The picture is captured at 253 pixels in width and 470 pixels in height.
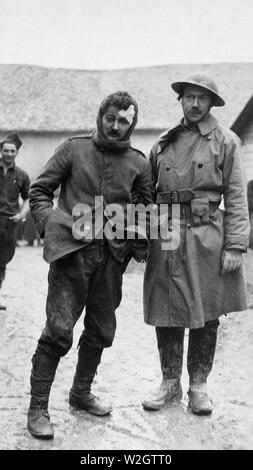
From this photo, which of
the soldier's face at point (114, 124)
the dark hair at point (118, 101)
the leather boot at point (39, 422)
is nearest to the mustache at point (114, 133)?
the soldier's face at point (114, 124)

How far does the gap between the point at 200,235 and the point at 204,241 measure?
5 cm

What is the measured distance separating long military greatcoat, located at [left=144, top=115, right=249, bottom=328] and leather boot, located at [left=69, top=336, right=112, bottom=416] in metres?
0.51

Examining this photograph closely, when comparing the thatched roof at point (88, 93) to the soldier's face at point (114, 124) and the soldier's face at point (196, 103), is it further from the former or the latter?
the soldier's face at point (114, 124)

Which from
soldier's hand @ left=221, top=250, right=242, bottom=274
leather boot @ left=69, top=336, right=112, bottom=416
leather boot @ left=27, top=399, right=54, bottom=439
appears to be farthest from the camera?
soldier's hand @ left=221, top=250, right=242, bottom=274

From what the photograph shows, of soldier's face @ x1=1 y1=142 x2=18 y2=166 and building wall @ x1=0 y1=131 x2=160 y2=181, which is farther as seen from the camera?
building wall @ x1=0 y1=131 x2=160 y2=181

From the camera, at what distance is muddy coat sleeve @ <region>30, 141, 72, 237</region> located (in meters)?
3.52

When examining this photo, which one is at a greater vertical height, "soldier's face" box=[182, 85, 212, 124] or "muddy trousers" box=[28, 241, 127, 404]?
"soldier's face" box=[182, 85, 212, 124]

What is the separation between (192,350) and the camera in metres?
4.12

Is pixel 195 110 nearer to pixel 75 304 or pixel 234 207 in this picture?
pixel 234 207

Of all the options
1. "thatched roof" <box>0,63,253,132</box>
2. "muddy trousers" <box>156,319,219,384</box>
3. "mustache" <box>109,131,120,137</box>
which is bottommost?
"muddy trousers" <box>156,319,219,384</box>

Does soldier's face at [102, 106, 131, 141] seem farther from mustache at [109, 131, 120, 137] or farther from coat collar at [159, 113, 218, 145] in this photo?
coat collar at [159, 113, 218, 145]

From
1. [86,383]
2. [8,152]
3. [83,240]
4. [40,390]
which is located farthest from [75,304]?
[8,152]

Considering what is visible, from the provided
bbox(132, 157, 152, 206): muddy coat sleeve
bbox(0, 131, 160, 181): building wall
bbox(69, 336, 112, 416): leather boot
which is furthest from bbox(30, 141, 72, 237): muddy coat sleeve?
bbox(0, 131, 160, 181): building wall
